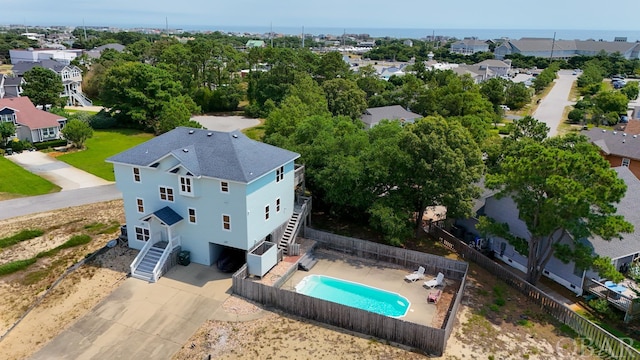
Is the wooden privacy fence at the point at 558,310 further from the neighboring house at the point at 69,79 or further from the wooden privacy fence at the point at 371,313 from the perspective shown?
the neighboring house at the point at 69,79

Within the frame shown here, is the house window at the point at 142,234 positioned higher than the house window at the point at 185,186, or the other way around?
the house window at the point at 185,186

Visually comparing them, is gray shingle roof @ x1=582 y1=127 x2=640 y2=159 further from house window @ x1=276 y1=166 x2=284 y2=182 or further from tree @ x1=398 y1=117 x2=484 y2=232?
house window @ x1=276 y1=166 x2=284 y2=182

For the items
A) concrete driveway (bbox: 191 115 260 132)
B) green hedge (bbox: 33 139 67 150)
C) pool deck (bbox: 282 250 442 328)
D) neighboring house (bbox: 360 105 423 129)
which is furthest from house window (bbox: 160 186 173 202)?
concrete driveway (bbox: 191 115 260 132)

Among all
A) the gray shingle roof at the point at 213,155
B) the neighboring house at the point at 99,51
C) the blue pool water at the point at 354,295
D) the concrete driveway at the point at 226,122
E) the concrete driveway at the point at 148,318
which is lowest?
the blue pool water at the point at 354,295

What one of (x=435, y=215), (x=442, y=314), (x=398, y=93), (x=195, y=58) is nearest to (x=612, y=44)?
(x=398, y=93)

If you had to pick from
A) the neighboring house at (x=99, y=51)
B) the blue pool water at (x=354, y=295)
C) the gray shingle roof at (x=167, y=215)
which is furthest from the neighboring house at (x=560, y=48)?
the gray shingle roof at (x=167, y=215)

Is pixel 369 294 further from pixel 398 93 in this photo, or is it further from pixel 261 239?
pixel 398 93
